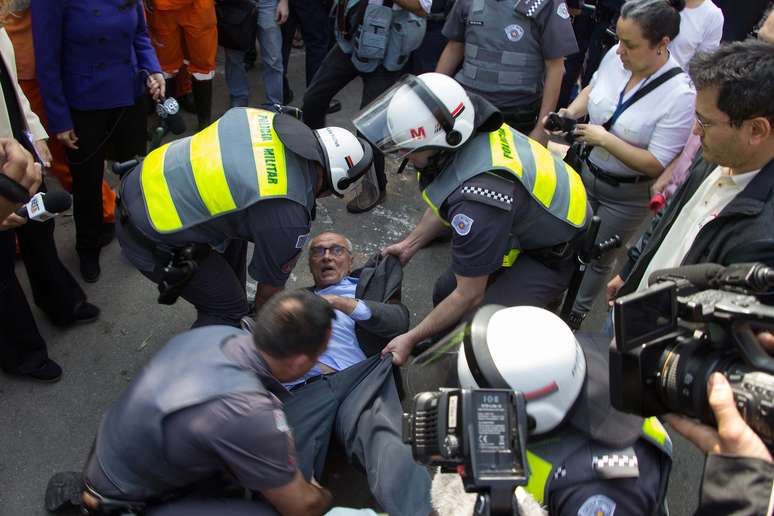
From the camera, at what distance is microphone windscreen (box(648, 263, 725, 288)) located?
195 centimetres

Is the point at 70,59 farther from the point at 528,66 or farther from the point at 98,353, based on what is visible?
the point at 528,66

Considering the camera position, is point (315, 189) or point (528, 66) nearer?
point (315, 189)

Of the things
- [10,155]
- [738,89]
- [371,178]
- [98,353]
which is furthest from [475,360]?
[371,178]

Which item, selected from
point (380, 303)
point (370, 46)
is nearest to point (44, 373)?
point (380, 303)

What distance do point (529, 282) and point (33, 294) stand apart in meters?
2.64

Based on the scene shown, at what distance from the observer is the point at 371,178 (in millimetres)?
5004

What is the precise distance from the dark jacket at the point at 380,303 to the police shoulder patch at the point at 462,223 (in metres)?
0.66

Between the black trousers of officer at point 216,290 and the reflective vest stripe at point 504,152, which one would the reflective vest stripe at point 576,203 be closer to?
the reflective vest stripe at point 504,152

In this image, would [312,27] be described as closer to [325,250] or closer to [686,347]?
[325,250]

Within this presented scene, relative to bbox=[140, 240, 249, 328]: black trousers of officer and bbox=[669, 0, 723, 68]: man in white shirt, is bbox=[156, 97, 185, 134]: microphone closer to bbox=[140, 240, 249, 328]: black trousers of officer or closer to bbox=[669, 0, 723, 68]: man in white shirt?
bbox=[140, 240, 249, 328]: black trousers of officer

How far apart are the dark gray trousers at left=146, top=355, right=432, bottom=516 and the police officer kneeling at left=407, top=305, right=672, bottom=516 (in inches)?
31.7

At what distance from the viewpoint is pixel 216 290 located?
3.31 m

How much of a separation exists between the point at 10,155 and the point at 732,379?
8.19 feet

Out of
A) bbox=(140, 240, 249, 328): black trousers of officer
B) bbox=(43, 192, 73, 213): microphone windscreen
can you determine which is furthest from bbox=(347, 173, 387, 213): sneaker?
bbox=(43, 192, 73, 213): microphone windscreen
